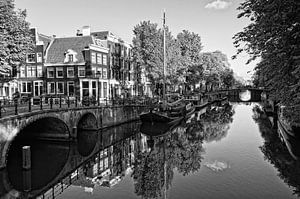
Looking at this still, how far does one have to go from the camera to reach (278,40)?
32.9ft

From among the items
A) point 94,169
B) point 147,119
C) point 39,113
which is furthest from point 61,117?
point 147,119

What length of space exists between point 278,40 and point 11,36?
23.1 meters

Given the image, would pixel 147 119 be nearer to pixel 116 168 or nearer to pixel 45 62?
pixel 116 168

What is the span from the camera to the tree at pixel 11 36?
2335 cm

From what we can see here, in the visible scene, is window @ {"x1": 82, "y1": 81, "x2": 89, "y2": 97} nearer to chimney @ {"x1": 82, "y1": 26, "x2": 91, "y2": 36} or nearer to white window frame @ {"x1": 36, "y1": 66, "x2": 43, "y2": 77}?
white window frame @ {"x1": 36, "y1": 66, "x2": 43, "y2": 77}

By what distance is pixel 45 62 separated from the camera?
4241 centimetres

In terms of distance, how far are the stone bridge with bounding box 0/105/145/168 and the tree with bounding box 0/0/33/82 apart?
19.7 feet

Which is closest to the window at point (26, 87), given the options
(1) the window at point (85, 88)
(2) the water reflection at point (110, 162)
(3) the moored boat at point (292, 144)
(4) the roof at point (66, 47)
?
(4) the roof at point (66, 47)

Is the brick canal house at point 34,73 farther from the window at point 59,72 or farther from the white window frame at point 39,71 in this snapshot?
the window at point 59,72

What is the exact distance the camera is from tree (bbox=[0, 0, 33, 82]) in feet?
76.6

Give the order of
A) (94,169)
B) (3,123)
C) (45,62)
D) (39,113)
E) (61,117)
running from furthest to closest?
1. (45,62)
2. (61,117)
3. (39,113)
4. (94,169)
5. (3,123)

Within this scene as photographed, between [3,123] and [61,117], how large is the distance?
734cm

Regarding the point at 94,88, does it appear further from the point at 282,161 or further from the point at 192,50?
the point at 282,161

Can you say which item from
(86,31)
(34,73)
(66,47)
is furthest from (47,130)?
(86,31)
